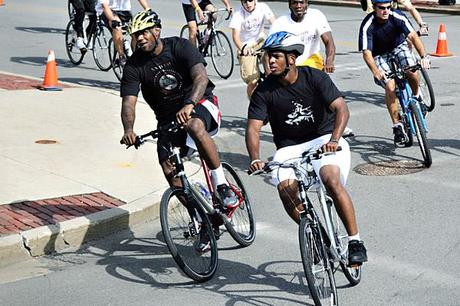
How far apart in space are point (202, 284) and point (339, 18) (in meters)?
19.4

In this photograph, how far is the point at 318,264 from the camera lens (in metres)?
6.59

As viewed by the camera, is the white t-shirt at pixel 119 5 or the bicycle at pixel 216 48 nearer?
the white t-shirt at pixel 119 5

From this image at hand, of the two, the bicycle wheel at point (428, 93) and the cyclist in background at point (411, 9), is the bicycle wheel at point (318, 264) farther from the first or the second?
the bicycle wheel at point (428, 93)

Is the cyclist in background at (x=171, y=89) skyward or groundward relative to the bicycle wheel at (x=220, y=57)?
skyward

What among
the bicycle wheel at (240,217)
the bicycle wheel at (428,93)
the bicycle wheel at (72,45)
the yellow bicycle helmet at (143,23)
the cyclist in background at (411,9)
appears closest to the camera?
the yellow bicycle helmet at (143,23)

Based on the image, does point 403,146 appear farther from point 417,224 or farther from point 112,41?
point 112,41

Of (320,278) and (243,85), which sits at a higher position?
(320,278)

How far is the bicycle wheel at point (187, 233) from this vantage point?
7.41 m

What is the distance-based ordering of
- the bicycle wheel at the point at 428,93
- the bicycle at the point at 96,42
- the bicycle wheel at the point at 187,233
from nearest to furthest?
the bicycle wheel at the point at 187,233, the bicycle wheel at the point at 428,93, the bicycle at the point at 96,42

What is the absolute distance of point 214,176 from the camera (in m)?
8.21

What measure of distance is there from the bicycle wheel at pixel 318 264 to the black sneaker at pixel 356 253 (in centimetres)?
26

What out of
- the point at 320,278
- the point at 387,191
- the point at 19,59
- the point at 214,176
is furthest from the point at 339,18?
the point at 320,278

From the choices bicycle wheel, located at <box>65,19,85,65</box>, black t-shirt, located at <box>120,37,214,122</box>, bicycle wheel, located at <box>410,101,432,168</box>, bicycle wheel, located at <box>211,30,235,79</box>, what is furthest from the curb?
bicycle wheel, located at <box>65,19,85,65</box>

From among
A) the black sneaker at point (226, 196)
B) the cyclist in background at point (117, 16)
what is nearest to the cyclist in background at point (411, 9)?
the cyclist in background at point (117, 16)
